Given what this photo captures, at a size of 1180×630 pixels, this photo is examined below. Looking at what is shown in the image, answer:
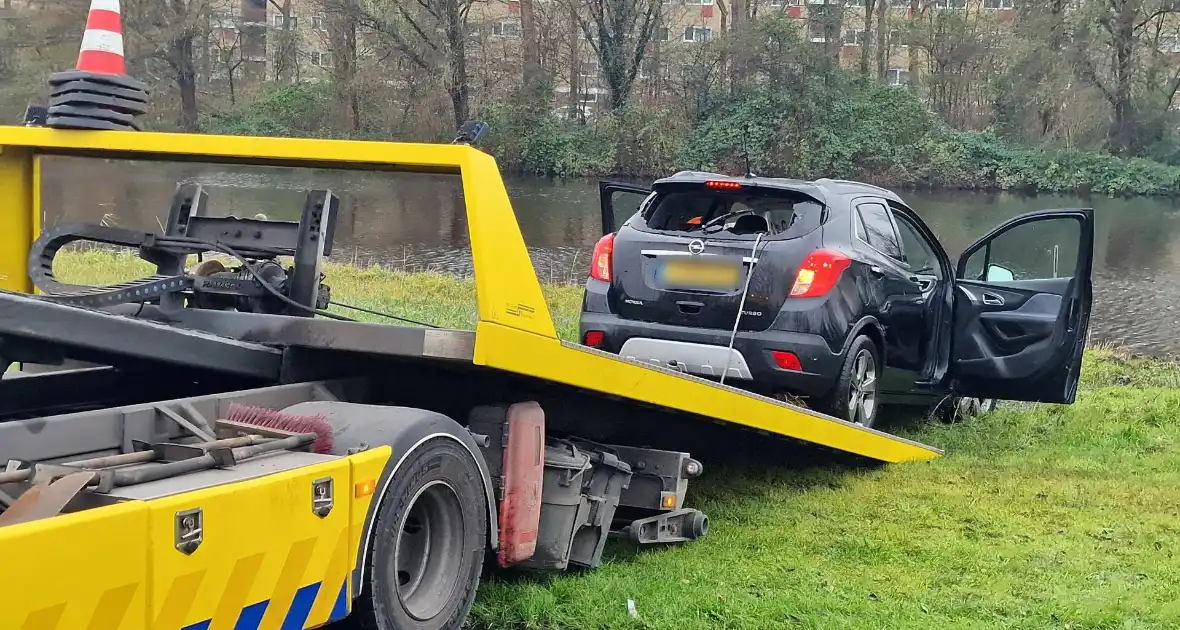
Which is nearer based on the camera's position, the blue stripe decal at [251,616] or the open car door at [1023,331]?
the blue stripe decal at [251,616]

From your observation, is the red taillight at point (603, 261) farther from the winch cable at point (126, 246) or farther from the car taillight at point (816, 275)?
the winch cable at point (126, 246)

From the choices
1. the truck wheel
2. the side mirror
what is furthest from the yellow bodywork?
the side mirror

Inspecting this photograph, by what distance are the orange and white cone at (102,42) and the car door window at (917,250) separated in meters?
5.04

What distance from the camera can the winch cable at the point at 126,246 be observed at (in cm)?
433

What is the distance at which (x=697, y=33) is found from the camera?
155 feet

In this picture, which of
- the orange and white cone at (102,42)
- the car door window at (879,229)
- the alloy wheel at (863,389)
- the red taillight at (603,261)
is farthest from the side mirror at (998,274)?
the orange and white cone at (102,42)

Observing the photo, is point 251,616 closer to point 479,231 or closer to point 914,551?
point 479,231

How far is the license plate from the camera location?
688 centimetres

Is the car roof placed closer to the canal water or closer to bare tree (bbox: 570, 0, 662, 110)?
the canal water

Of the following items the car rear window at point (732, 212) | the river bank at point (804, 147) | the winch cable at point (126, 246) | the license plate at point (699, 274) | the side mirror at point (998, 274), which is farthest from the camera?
the river bank at point (804, 147)

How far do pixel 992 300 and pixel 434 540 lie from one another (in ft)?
18.0

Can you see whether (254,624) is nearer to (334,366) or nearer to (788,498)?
(334,366)

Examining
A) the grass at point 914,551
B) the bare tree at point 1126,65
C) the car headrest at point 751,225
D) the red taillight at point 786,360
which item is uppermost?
the bare tree at point 1126,65

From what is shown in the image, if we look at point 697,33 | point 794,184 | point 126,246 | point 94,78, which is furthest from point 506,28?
point 94,78
